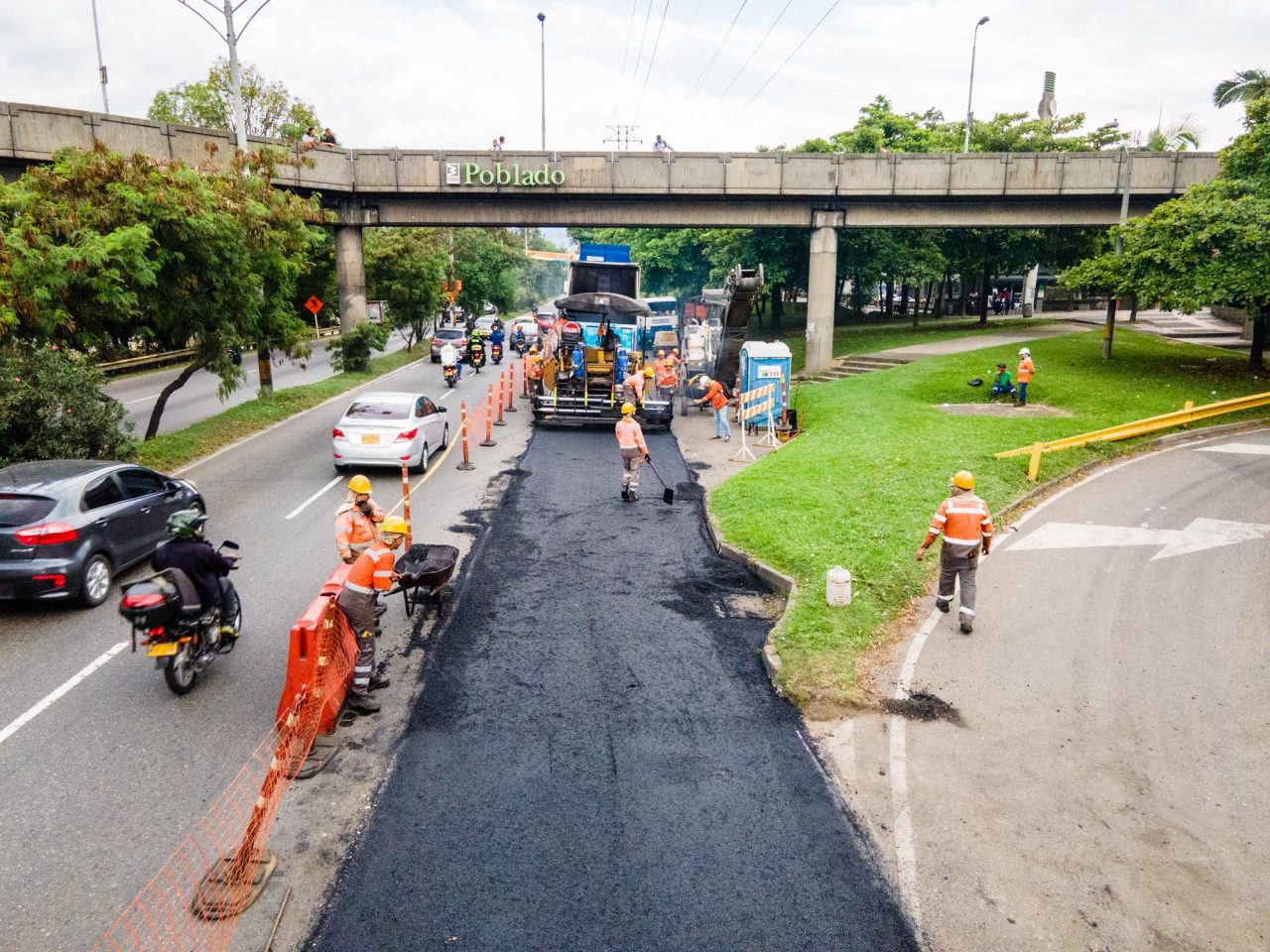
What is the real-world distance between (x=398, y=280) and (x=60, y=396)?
88.7 feet

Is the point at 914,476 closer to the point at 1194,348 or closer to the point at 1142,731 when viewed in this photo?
the point at 1142,731

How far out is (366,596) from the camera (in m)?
7.36

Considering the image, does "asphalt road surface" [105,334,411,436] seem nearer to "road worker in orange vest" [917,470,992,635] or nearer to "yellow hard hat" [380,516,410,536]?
"yellow hard hat" [380,516,410,536]

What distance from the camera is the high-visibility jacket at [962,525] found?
367 inches

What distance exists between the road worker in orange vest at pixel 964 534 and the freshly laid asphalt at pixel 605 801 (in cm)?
218

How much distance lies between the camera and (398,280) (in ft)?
131

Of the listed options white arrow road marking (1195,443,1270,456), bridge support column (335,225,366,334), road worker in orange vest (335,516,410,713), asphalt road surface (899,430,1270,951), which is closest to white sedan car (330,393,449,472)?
road worker in orange vest (335,516,410,713)

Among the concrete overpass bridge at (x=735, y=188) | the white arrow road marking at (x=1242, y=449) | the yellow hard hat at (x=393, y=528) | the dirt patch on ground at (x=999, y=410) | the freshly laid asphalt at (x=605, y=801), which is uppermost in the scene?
the concrete overpass bridge at (x=735, y=188)

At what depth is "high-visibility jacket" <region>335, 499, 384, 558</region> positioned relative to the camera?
29.0 ft

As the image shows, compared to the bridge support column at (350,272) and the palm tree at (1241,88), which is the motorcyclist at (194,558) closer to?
the bridge support column at (350,272)

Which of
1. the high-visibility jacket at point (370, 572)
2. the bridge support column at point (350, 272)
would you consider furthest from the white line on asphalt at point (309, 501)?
the bridge support column at point (350, 272)

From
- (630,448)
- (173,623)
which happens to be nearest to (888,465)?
(630,448)

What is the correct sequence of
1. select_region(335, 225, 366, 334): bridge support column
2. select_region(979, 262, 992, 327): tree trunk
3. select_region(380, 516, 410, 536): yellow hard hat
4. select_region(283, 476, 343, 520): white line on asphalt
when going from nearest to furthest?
select_region(380, 516, 410, 536): yellow hard hat, select_region(283, 476, 343, 520): white line on asphalt, select_region(335, 225, 366, 334): bridge support column, select_region(979, 262, 992, 327): tree trunk

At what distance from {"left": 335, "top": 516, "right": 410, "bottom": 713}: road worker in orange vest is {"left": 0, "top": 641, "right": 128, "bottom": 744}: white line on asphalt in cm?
269
